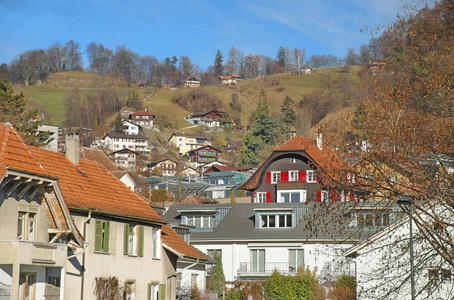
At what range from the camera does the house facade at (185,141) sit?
182 metres

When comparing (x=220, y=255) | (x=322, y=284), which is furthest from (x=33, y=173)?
(x=220, y=255)

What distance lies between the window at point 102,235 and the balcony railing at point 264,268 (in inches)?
858

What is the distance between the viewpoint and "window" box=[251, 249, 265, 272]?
50.4 m

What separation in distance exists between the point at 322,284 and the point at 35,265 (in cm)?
2558

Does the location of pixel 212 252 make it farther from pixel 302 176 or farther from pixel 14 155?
pixel 14 155

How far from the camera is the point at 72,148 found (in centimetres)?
3228

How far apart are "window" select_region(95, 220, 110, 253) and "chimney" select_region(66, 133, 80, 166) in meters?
4.05

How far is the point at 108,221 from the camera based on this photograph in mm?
30031

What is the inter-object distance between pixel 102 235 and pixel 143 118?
527 feet

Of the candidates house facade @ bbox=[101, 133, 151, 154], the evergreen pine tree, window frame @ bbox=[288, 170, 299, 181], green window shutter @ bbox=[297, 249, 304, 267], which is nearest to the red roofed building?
green window shutter @ bbox=[297, 249, 304, 267]

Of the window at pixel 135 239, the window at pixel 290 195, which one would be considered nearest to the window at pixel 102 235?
the window at pixel 135 239

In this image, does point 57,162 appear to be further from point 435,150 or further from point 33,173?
point 435,150

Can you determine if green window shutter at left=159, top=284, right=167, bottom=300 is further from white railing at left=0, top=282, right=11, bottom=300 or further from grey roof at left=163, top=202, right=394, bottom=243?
grey roof at left=163, top=202, right=394, bottom=243

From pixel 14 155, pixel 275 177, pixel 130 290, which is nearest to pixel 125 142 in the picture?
A: pixel 275 177
